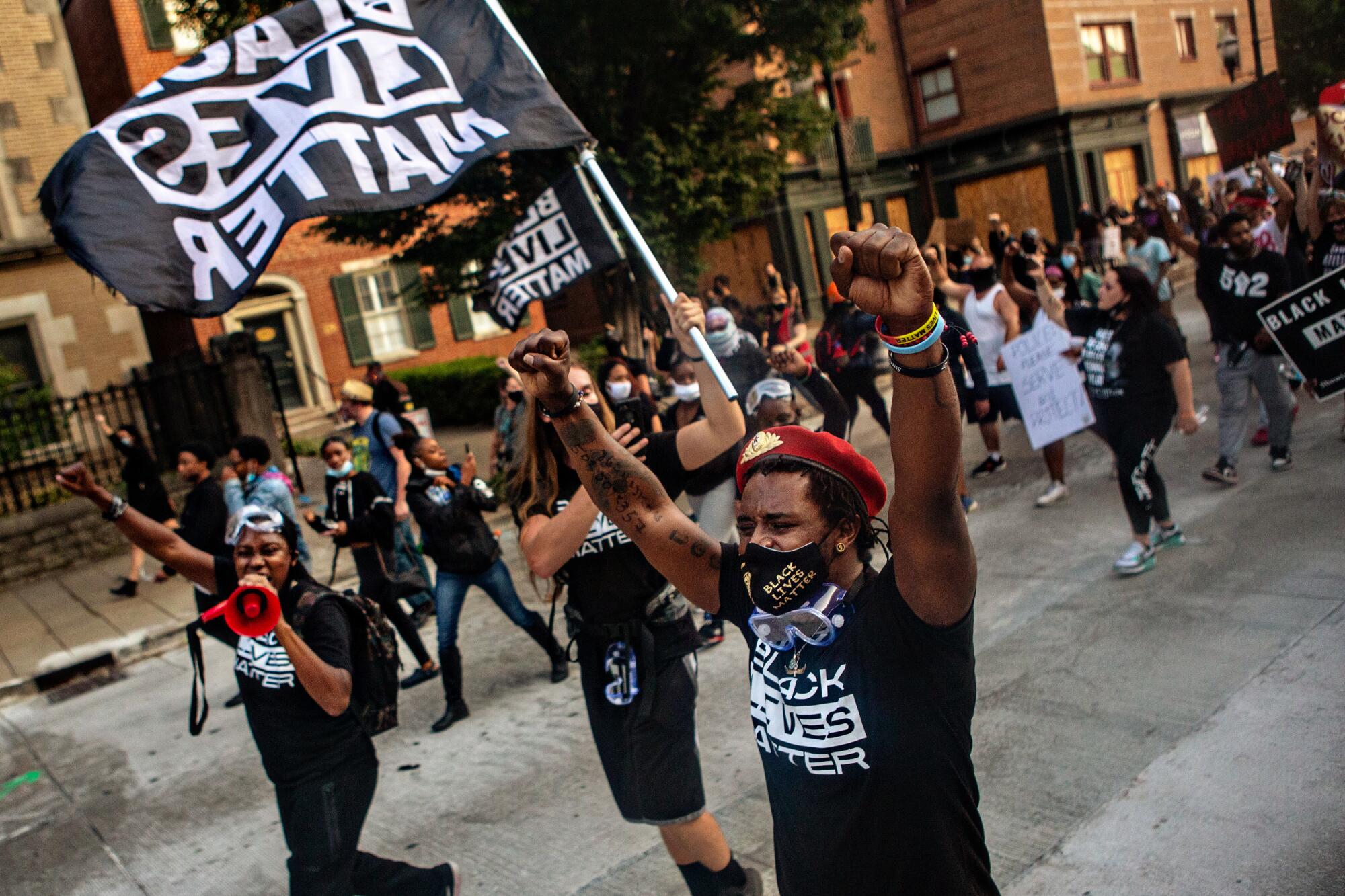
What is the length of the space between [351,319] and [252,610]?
2155 cm

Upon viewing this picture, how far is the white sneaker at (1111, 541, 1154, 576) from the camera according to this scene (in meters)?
6.20

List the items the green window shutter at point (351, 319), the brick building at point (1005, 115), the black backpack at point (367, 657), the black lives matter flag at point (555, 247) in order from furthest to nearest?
the brick building at point (1005, 115), the green window shutter at point (351, 319), the black lives matter flag at point (555, 247), the black backpack at point (367, 657)

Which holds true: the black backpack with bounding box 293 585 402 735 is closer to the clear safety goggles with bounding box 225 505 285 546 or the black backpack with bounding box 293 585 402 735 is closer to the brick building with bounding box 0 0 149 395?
the clear safety goggles with bounding box 225 505 285 546

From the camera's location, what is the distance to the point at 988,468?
9516mm

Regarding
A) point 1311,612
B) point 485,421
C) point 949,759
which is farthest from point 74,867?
point 485,421

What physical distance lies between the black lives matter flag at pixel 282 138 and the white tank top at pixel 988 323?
179 inches

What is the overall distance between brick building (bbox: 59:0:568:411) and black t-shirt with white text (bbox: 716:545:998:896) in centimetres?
1850

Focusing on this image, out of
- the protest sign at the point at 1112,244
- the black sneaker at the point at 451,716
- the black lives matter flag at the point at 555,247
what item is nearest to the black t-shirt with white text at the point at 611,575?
the black lives matter flag at the point at 555,247

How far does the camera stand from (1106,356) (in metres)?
6.27

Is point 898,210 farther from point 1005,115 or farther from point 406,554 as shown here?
point 406,554

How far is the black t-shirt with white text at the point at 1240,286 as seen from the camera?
7359 millimetres

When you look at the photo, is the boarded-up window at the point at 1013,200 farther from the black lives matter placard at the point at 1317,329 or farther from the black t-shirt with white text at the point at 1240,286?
the black lives matter placard at the point at 1317,329

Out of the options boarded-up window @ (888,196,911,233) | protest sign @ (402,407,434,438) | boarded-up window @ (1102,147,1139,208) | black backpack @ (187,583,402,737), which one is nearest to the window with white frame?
protest sign @ (402,407,434,438)

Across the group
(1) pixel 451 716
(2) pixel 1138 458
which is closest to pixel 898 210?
(2) pixel 1138 458
